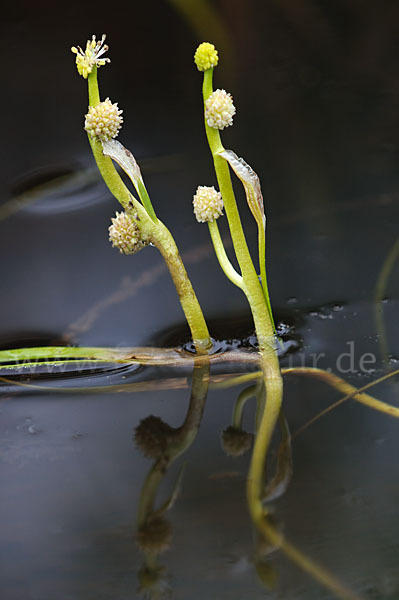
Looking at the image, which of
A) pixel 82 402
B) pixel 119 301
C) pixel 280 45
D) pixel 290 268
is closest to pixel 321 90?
pixel 280 45

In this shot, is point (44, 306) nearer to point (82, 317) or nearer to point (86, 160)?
point (82, 317)

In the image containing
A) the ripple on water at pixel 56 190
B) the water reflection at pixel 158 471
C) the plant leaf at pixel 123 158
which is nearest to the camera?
the water reflection at pixel 158 471

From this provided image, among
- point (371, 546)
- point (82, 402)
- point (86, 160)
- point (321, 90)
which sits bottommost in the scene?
point (371, 546)

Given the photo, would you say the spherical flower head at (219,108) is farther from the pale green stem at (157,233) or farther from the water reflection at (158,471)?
the water reflection at (158,471)

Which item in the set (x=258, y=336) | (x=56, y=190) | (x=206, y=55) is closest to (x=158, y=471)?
(x=258, y=336)

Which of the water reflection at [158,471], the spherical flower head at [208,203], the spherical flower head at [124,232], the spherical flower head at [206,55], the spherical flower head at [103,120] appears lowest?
the water reflection at [158,471]

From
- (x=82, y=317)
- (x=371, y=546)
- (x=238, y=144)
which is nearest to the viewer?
(x=371, y=546)

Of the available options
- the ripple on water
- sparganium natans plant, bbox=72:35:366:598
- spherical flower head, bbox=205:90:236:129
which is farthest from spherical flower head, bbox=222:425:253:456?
the ripple on water

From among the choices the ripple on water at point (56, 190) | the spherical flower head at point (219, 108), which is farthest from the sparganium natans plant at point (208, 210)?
the ripple on water at point (56, 190)

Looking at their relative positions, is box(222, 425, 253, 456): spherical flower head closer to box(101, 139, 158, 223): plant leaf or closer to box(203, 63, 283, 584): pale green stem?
box(203, 63, 283, 584): pale green stem
